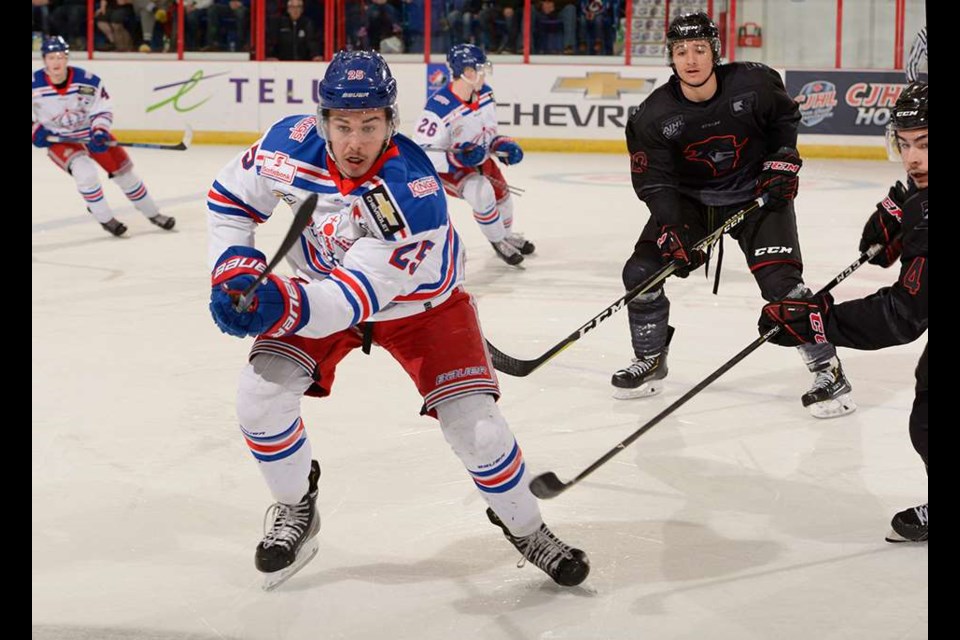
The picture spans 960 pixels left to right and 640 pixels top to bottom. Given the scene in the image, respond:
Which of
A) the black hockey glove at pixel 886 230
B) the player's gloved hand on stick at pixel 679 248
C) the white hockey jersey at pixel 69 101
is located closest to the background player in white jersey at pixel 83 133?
the white hockey jersey at pixel 69 101

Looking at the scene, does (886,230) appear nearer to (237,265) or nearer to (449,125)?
(237,265)

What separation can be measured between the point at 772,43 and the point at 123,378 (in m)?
8.24

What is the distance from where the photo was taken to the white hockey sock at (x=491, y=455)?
219 cm

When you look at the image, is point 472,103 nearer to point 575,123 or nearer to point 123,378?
point 123,378

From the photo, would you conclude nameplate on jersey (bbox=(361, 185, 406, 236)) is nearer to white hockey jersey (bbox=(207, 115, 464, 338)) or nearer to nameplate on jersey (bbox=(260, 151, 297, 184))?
white hockey jersey (bbox=(207, 115, 464, 338))

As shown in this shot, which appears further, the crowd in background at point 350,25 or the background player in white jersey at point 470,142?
the crowd in background at point 350,25

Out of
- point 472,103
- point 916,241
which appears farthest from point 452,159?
point 916,241

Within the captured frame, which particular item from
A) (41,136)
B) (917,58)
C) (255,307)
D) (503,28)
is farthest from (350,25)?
(255,307)

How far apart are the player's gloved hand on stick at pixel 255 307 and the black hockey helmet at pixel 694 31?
1761 mm

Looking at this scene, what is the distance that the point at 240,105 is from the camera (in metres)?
10.5

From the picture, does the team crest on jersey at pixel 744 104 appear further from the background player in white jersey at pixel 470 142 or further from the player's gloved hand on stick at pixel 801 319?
the background player in white jersey at pixel 470 142

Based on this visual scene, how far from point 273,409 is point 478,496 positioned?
2.26 feet

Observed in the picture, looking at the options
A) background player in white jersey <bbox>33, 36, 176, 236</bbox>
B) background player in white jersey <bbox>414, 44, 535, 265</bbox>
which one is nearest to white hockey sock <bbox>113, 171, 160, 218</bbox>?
background player in white jersey <bbox>33, 36, 176, 236</bbox>

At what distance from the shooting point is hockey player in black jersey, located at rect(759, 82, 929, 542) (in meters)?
2.22
